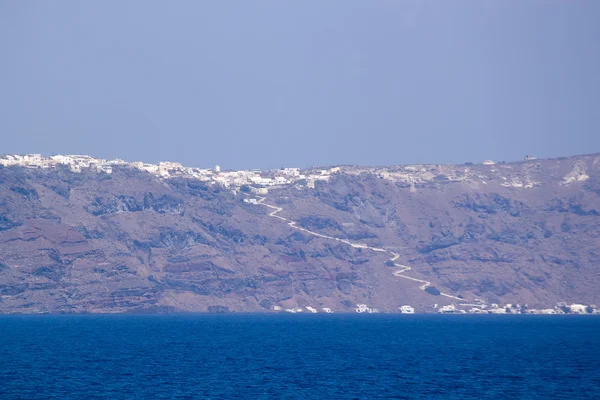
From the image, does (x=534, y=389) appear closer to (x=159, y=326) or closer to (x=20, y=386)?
(x=20, y=386)

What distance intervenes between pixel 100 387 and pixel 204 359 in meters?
29.0

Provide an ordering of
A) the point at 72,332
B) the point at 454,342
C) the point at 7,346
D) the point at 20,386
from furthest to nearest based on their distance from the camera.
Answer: the point at 72,332, the point at 454,342, the point at 7,346, the point at 20,386

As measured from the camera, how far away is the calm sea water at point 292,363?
279 ft

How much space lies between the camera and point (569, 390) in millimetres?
86375

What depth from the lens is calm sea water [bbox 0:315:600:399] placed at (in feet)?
279

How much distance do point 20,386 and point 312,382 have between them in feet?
85.2

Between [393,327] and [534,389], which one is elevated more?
[393,327]

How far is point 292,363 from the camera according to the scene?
363 feet

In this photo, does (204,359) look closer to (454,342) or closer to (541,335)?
(454,342)

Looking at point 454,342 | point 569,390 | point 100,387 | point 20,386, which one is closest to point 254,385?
point 100,387

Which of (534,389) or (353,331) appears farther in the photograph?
(353,331)

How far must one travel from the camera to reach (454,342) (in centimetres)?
14712

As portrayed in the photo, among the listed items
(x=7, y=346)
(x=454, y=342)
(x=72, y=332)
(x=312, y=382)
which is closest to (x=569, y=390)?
(x=312, y=382)

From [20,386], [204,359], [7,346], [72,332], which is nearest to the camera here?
[20,386]
